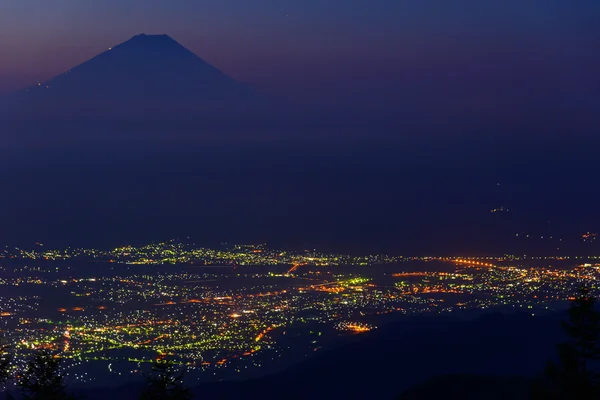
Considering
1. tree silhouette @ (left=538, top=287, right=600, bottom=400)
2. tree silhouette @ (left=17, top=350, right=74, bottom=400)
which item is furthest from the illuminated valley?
tree silhouette @ (left=538, top=287, right=600, bottom=400)

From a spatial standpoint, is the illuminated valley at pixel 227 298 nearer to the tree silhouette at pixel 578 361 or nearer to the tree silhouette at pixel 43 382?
the tree silhouette at pixel 43 382

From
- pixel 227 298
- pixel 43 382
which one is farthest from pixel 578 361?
pixel 227 298

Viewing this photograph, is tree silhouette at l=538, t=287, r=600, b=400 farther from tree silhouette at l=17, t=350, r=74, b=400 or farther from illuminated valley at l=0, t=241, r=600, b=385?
illuminated valley at l=0, t=241, r=600, b=385

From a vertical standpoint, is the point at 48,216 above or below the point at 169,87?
below

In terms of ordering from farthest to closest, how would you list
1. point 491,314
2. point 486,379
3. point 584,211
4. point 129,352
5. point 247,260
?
point 584,211, point 247,260, point 491,314, point 129,352, point 486,379

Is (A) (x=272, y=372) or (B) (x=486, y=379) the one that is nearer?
(B) (x=486, y=379)

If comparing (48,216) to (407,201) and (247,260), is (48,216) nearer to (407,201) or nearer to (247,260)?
(247,260)

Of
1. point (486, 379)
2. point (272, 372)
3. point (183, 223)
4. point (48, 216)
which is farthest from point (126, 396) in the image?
point (48, 216)
